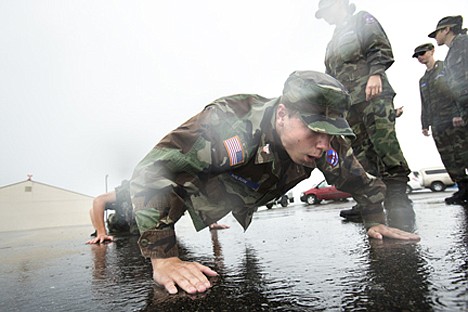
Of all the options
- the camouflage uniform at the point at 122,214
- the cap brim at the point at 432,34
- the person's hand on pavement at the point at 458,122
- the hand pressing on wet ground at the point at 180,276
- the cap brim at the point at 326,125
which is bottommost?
the hand pressing on wet ground at the point at 180,276

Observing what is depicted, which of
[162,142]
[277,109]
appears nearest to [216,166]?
[162,142]

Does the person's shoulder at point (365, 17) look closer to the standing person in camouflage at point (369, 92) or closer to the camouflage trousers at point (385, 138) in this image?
the standing person in camouflage at point (369, 92)

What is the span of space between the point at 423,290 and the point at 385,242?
2.66 feet

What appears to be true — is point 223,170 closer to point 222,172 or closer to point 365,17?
point 222,172

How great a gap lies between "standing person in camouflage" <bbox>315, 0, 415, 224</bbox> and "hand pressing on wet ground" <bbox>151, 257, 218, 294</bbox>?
1.69 m

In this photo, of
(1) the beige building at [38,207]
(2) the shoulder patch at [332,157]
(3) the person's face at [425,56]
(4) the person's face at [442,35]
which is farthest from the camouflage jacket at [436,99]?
(1) the beige building at [38,207]

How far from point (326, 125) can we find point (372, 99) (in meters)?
1.58

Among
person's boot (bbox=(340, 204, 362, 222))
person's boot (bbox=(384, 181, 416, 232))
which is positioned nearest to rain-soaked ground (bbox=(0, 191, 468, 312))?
person's boot (bbox=(384, 181, 416, 232))

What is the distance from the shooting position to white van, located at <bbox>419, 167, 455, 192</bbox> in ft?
54.9

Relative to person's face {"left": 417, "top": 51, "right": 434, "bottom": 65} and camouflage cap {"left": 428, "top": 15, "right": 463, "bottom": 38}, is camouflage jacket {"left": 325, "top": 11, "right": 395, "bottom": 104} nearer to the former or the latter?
camouflage cap {"left": 428, "top": 15, "right": 463, "bottom": 38}

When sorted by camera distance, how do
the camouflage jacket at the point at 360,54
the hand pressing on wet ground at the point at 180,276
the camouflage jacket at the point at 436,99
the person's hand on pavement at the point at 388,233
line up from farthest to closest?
the camouflage jacket at the point at 436,99, the camouflage jacket at the point at 360,54, the person's hand on pavement at the point at 388,233, the hand pressing on wet ground at the point at 180,276

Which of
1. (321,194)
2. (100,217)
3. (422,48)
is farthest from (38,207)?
(422,48)

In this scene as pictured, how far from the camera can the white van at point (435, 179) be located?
659 inches

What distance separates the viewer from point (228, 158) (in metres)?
1.37
